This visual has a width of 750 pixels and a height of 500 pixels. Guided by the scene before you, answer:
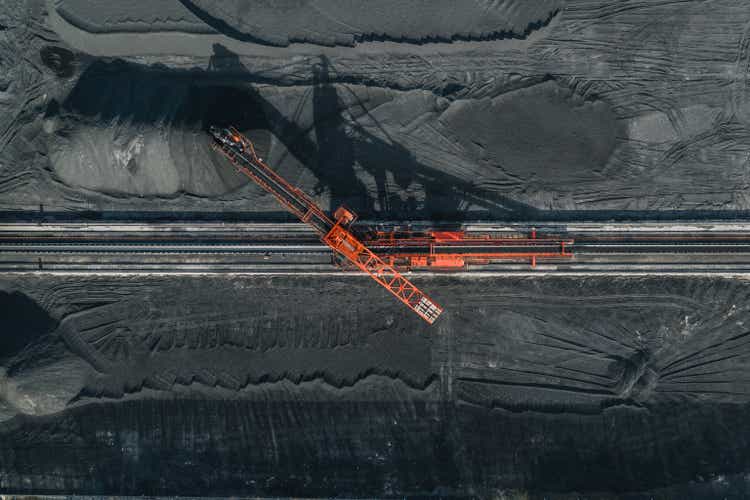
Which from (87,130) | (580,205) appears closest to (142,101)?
(87,130)

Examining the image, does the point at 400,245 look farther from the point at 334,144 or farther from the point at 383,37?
the point at 383,37

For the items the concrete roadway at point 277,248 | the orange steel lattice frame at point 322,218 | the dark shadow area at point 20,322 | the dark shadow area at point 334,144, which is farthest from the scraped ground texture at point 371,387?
the dark shadow area at point 334,144

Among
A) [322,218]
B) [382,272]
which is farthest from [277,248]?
[382,272]

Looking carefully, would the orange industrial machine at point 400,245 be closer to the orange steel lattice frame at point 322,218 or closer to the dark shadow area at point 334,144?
the orange steel lattice frame at point 322,218

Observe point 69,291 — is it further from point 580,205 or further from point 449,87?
point 580,205

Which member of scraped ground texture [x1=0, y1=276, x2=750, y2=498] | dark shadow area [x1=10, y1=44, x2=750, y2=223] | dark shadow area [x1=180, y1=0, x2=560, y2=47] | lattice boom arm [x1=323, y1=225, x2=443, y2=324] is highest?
dark shadow area [x1=180, y1=0, x2=560, y2=47]

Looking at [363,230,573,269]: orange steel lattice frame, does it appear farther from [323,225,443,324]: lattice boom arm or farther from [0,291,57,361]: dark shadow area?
[0,291,57,361]: dark shadow area

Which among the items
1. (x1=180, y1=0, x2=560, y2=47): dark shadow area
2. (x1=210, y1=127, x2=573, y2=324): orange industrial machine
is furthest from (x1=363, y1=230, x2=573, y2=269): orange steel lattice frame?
(x1=180, y1=0, x2=560, y2=47): dark shadow area
